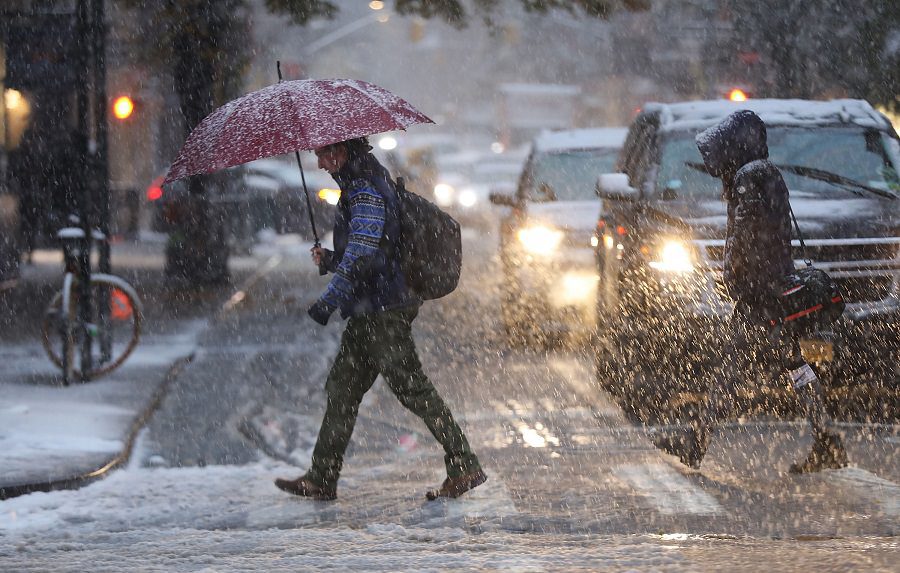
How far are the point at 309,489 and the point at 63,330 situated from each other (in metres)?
4.01

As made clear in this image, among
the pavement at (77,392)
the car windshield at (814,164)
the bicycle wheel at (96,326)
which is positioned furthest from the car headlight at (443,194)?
the car windshield at (814,164)

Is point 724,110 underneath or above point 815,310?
above

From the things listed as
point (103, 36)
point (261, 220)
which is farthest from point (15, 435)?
point (261, 220)

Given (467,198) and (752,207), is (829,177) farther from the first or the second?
(467,198)

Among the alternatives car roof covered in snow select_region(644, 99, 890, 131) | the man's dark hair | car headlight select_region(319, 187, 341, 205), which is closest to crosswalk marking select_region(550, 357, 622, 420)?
car roof covered in snow select_region(644, 99, 890, 131)

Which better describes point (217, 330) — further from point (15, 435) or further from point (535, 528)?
point (535, 528)

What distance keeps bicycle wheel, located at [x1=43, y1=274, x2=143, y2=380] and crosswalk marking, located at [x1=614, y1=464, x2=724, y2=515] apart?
4516 mm

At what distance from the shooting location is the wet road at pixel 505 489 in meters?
5.94

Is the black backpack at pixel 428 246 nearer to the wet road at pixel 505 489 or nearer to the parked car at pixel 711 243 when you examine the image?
the wet road at pixel 505 489

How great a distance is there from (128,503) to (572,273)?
6594 millimetres

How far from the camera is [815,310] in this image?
732 centimetres

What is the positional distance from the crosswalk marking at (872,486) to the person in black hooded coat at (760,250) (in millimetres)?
90

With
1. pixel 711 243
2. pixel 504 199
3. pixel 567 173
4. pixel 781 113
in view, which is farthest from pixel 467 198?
pixel 711 243

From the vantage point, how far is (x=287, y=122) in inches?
261
